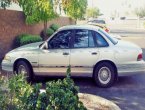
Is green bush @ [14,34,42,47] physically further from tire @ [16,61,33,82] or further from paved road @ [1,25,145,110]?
paved road @ [1,25,145,110]

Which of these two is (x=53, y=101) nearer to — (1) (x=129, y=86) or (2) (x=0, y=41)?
(1) (x=129, y=86)

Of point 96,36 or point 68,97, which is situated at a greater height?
point 96,36

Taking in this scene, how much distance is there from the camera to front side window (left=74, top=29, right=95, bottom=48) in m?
7.95

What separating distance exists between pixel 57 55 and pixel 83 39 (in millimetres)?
859

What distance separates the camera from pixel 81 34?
8086mm

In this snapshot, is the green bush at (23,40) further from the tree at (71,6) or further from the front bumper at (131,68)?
the front bumper at (131,68)

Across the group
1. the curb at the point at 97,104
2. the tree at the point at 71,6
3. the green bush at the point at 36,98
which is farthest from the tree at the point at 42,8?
the green bush at the point at 36,98

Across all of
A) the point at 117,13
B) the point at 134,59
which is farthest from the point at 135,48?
the point at 117,13

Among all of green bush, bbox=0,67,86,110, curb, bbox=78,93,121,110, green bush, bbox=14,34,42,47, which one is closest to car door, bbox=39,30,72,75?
curb, bbox=78,93,121,110

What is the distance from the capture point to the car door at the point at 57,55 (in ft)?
26.2

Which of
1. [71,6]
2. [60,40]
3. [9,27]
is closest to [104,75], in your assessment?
[60,40]

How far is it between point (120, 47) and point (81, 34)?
1.15m

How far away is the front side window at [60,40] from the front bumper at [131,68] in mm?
1627

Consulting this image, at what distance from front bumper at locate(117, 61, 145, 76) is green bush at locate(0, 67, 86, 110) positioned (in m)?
3.62
